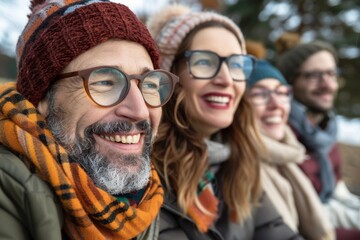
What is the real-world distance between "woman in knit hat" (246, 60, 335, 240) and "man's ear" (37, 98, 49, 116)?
1851 mm

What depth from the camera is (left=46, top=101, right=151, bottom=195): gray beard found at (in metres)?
1.39

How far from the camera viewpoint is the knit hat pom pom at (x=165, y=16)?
88.7 inches

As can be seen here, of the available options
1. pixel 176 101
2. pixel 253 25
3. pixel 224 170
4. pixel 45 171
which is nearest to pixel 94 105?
pixel 45 171

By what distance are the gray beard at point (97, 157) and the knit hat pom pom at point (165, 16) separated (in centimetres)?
101

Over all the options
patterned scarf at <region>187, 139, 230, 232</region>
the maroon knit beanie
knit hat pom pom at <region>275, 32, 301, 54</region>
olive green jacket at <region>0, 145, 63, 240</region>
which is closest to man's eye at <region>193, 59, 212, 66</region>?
patterned scarf at <region>187, 139, 230, 232</region>

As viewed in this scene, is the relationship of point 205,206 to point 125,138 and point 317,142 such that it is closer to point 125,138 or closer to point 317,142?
point 125,138

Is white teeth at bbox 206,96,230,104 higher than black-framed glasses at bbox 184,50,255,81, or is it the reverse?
black-framed glasses at bbox 184,50,255,81

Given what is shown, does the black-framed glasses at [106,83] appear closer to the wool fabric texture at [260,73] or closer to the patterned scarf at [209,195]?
the patterned scarf at [209,195]

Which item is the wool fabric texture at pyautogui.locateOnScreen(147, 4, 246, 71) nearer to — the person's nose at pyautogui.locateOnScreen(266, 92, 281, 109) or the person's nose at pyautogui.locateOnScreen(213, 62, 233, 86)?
the person's nose at pyautogui.locateOnScreen(213, 62, 233, 86)

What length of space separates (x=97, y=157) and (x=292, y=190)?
2.16 m

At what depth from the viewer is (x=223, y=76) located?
80.5 inches

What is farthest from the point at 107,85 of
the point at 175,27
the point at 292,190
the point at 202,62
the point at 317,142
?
the point at 317,142

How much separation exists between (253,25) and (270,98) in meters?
5.09

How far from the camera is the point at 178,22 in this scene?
2.14 meters
